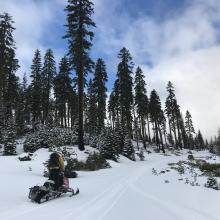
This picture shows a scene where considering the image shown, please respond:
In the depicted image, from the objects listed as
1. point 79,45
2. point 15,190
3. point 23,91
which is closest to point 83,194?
point 15,190

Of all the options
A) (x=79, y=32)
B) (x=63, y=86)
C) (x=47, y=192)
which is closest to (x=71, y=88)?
(x=63, y=86)

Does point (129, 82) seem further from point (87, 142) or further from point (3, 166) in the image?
point (3, 166)

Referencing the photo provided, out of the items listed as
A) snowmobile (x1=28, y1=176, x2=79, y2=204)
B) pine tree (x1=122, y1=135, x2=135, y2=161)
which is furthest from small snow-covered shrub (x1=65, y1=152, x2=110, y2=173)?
pine tree (x1=122, y1=135, x2=135, y2=161)

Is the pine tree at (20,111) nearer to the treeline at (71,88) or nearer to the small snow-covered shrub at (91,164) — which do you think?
the treeline at (71,88)

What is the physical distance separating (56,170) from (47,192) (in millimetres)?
1278

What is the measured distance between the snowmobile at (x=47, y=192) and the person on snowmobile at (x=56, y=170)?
0.59 ft

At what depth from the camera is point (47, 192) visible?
34.9 ft

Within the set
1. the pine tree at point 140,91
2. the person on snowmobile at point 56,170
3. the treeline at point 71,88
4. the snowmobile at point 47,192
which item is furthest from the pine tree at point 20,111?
the snowmobile at point 47,192

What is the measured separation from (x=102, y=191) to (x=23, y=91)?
61.0m

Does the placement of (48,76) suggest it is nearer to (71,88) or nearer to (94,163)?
(71,88)

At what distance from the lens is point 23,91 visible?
69.7m

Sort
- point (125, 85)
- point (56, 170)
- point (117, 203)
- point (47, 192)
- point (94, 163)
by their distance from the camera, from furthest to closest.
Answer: point (125, 85), point (94, 163), point (56, 170), point (47, 192), point (117, 203)

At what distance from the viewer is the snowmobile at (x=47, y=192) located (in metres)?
10.0

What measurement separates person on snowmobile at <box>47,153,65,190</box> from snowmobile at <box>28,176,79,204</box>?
0.59ft
